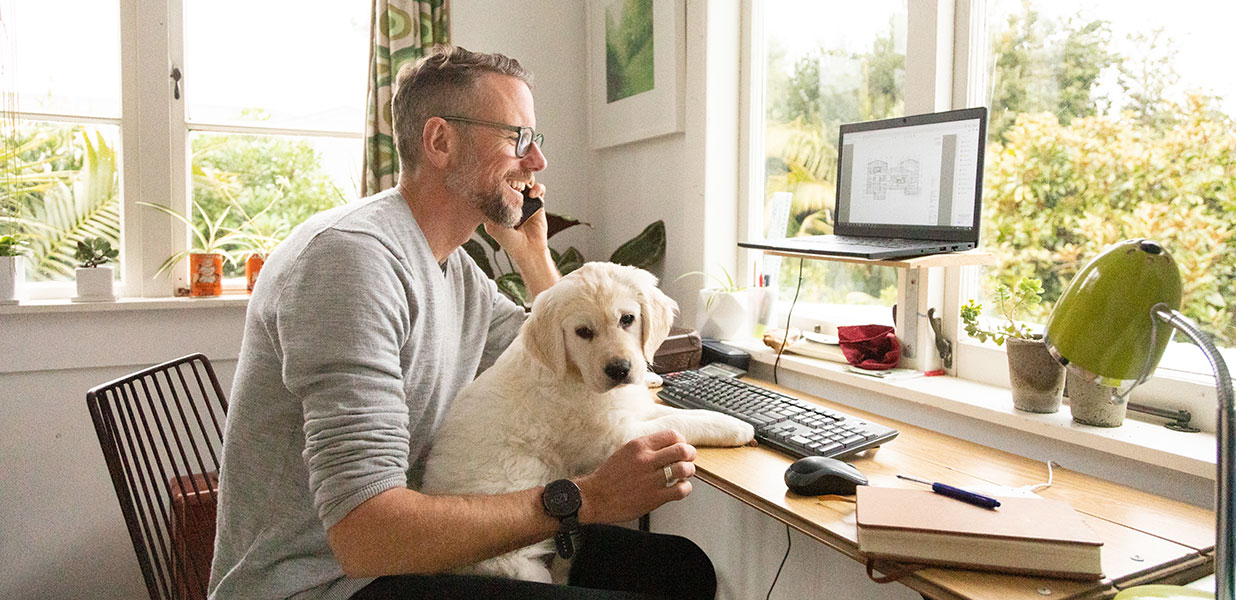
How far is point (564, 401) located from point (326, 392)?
1.67ft

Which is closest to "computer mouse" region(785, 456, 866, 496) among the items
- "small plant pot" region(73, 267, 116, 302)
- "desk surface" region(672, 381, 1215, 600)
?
"desk surface" region(672, 381, 1215, 600)

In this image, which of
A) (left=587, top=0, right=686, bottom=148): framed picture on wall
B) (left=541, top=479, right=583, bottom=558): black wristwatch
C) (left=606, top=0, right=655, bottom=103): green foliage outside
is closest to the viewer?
(left=541, top=479, right=583, bottom=558): black wristwatch

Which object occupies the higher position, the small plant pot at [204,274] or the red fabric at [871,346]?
the small plant pot at [204,274]

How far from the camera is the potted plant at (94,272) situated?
2535mm

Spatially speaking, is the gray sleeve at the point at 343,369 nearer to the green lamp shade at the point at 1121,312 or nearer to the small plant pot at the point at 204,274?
the green lamp shade at the point at 1121,312

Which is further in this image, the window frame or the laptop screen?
the window frame

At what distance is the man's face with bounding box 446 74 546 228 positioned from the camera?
55.2 inches

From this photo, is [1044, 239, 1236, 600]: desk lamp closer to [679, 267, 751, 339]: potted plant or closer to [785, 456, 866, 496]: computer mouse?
[785, 456, 866, 496]: computer mouse

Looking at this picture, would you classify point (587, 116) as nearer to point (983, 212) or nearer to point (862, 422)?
point (983, 212)

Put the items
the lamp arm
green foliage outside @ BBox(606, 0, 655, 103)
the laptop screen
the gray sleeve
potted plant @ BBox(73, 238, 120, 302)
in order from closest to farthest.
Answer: the lamp arm → the gray sleeve → the laptop screen → potted plant @ BBox(73, 238, 120, 302) → green foliage outside @ BBox(606, 0, 655, 103)

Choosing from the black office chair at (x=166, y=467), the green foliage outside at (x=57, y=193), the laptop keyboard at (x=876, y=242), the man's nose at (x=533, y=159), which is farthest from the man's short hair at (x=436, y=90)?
the green foliage outside at (x=57, y=193)

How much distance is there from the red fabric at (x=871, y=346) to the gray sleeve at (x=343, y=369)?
1.24m

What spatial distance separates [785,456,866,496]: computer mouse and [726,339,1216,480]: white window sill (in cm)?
46

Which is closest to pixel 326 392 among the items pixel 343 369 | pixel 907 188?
pixel 343 369
